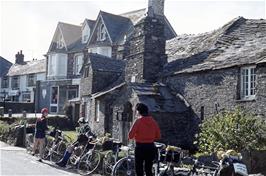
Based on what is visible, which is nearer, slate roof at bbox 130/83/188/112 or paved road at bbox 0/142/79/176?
paved road at bbox 0/142/79/176

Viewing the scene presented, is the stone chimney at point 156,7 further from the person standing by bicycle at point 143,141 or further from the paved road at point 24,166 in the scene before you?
the person standing by bicycle at point 143,141

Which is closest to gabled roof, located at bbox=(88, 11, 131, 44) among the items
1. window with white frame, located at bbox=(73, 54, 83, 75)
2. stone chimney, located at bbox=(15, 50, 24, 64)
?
window with white frame, located at bbox=(73, 54, 83, 75)

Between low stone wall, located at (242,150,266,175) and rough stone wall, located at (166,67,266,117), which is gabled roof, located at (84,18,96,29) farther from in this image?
low stone wall, located at (242,150,266,175)

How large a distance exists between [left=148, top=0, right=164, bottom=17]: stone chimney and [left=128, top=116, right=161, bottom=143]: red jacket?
58.6ft

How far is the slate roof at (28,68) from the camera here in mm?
61359

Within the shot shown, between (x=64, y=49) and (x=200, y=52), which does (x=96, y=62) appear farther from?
(x=64, y=49)

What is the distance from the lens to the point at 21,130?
75.0 ft

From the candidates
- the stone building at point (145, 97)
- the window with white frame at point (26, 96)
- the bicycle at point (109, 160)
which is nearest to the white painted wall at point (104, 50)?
the stone building at point (145, 97)

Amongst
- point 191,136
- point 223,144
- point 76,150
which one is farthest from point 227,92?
point 76,150

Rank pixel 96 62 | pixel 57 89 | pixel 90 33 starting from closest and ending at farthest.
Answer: pixel 96 62 → pixel 90 33 → pixel 57 89

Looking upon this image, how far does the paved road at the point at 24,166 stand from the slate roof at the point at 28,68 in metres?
41.9

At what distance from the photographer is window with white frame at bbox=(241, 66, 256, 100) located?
20172 mm

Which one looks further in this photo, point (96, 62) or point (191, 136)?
point (96, 62)

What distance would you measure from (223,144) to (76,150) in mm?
5558
